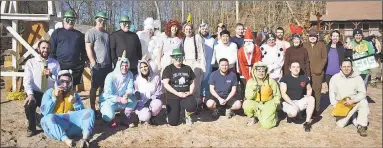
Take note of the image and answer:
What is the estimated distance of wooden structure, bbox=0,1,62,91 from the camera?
732 centimetres

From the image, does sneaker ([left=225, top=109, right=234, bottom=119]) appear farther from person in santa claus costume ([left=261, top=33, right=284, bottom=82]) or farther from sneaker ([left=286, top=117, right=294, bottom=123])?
person in santa claus costume ([left=261, top=33, right=284, bottom=82])

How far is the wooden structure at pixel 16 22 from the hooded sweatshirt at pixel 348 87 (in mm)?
5800

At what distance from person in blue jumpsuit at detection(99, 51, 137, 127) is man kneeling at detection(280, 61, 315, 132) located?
2339 millimetres

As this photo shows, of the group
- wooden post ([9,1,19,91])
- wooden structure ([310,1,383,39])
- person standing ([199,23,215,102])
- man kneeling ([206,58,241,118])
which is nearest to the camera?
man kneeling ([206,58,241,118])

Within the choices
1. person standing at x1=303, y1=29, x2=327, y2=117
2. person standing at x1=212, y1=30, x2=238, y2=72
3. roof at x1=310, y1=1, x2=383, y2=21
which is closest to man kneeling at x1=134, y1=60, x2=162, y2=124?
person standing at x1=212, y1=30, x2=238, y2=72

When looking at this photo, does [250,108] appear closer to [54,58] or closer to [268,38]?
[268,38]

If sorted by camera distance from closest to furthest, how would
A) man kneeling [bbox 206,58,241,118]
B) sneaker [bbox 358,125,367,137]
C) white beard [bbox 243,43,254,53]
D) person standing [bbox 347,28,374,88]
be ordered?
sneaker [bbox 358,125,367,137] → man kneeling [bbox 206,58,241,118] → white beard [bbox 243,43,254,53] → person standing [bbox 347,28,374,88]

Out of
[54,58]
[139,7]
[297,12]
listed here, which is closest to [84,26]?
[139,7]

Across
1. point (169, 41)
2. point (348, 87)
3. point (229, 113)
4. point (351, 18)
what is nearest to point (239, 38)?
point (169, 41)

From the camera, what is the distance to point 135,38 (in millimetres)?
5543

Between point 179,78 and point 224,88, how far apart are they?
A: 0.79m

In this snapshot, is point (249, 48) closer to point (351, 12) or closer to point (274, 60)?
point (274, 60)

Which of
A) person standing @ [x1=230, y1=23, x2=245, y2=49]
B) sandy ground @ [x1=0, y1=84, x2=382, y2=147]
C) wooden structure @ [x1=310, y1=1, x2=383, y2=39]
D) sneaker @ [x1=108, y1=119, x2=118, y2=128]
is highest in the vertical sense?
wooden structure @ [x1=310, y1=1, x2=383, y2=39]

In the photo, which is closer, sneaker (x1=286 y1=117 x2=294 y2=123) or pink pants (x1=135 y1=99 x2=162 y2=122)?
pink pants (x1=135 y1=99 x2=162 y2=122)
